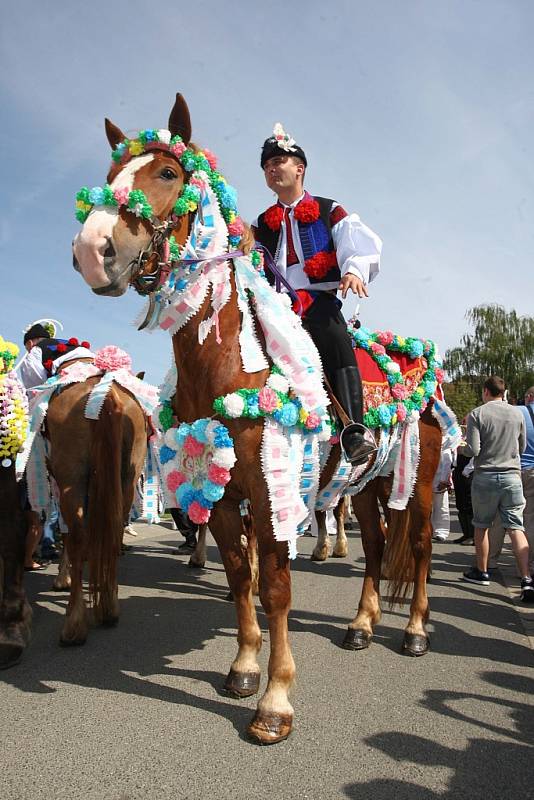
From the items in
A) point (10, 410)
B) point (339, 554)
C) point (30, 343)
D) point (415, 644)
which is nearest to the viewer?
point (10, 410)

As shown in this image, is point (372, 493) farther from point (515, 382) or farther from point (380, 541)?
point (515, 382)

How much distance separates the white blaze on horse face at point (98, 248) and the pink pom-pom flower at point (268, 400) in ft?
2.99

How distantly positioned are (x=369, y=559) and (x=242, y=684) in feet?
5.47

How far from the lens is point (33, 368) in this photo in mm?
6012

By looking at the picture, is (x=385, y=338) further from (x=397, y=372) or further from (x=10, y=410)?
(x=10, y=410)

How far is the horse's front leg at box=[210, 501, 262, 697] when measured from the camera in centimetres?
326

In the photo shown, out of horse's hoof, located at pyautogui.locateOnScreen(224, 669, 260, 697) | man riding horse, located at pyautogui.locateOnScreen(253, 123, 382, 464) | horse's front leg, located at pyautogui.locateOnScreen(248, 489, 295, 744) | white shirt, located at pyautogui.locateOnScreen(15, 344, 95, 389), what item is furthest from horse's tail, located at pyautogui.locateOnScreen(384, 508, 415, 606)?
white shirt, located at pyautogui.locateOnScreen(15, 344, 95, 389)

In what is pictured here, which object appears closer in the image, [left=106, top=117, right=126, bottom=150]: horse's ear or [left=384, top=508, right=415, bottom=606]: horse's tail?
[left=106, top=117, right=126, bottom=150]: horse's ear

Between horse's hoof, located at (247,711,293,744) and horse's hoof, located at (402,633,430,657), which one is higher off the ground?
horse's hoof, located at (402,633,430,657)

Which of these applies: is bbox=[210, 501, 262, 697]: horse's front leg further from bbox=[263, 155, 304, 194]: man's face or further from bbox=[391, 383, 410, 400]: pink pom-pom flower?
bbox=[263, 155, 304, 194]: man's face

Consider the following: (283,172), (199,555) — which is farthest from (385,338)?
(199,555)

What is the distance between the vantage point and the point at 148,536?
9586 millimetres

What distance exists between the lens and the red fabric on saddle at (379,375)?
3979mm

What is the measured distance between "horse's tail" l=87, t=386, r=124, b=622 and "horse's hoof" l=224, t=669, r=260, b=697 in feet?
4.49
